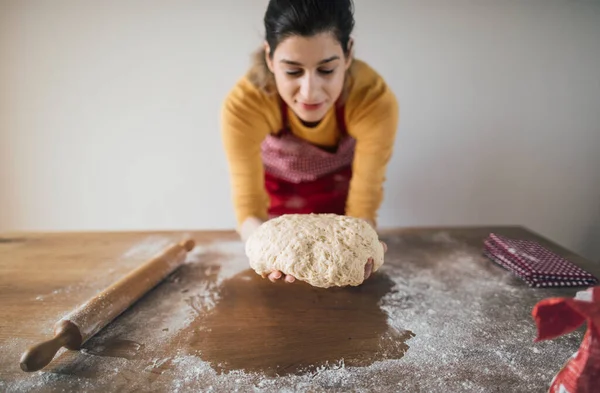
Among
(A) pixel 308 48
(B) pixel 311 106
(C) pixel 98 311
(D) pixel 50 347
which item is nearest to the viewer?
(D) pixel 50 347

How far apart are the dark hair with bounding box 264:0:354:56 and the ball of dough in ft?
1.76

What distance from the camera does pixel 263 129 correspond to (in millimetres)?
1344

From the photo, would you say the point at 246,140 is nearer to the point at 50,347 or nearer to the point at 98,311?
the point at 98,311

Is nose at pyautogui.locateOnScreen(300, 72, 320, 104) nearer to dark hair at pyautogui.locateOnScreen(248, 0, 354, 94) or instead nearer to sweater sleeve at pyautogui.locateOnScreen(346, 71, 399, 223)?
dark hair at pyautogui.locateOnScreen(248, 0, 354, 94)

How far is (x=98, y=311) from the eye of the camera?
2.90 ft

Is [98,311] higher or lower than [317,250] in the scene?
lower

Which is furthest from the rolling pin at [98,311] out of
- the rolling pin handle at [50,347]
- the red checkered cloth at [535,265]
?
the red checkered cloth at [535,265]

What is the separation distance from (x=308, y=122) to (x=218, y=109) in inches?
30.5

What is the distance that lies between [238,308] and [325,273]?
0.31 meters

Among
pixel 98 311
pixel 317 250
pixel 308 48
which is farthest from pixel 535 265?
pixel 98 311

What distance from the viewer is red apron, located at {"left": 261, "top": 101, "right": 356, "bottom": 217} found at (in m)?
1.43

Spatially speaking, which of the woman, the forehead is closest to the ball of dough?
the woman

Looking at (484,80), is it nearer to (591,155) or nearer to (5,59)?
(591,155)

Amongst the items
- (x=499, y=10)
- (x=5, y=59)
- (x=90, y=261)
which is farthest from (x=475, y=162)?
(x=5, y=59)
